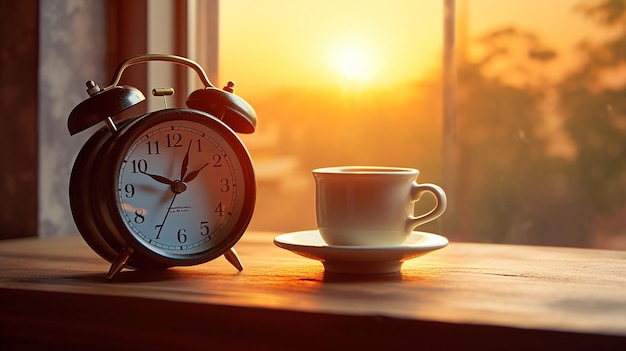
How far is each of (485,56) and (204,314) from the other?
0.98 metres

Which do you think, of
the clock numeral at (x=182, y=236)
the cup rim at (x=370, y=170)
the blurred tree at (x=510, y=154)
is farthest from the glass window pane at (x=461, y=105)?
the clock numeral at (x=182, y=236)

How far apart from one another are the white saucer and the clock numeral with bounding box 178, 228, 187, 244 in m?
Result: 0.14

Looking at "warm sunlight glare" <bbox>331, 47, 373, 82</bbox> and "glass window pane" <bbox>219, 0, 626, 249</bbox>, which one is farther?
"warm sunlight glare" <bbox>331, 47, 373, 82</bbox>

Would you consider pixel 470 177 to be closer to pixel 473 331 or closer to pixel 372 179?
pixel 372 179

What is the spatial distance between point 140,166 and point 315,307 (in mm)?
380

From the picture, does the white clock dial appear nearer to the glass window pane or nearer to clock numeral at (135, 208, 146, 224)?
clock numeral at (135, 208, 146, 224)

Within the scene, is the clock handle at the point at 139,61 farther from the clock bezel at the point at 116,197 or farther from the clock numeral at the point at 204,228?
the clock numeral at the point at 204,228

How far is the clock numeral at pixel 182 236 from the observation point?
1.18m

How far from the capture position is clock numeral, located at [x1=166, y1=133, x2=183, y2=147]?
3.87 ft

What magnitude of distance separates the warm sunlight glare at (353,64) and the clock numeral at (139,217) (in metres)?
0.79

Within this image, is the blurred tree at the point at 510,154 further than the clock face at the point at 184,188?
Yes

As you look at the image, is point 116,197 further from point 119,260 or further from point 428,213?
point 428,213

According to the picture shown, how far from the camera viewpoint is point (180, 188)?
118 cm

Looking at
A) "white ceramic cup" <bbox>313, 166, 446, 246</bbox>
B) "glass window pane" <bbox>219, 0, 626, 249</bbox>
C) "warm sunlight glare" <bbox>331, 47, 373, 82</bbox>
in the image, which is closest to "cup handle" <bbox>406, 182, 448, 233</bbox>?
"white ceramic cup" <bbox>313, 166, 446, 246</bbox>
